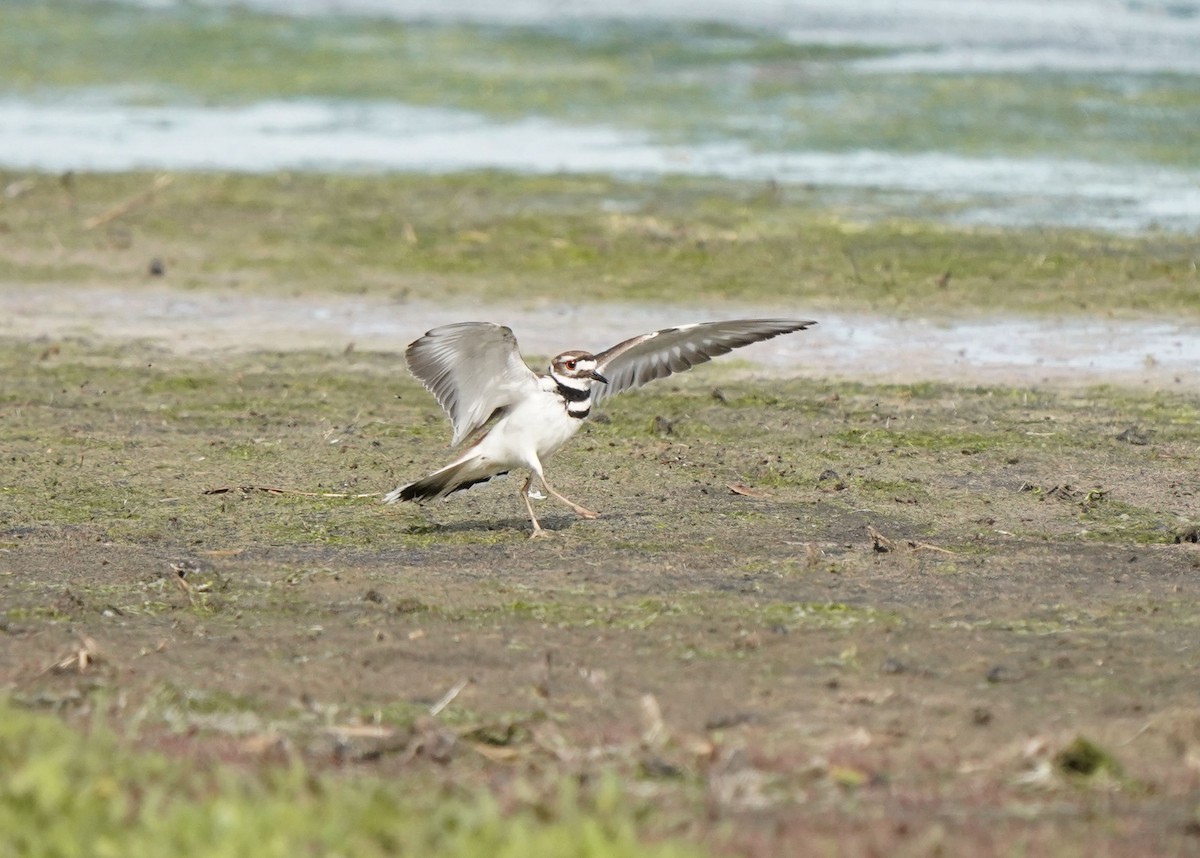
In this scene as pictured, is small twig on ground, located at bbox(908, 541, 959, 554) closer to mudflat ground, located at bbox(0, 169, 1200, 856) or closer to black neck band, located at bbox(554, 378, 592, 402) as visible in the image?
mudflat ground, located at bbox(0, 169, 1200, 856)

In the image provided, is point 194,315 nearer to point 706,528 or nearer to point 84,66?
point 706,528

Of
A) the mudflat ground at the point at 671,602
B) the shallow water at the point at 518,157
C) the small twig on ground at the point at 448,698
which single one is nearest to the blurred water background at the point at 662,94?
the shallow water at the point at 518,157

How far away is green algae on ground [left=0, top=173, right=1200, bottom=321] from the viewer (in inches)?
584

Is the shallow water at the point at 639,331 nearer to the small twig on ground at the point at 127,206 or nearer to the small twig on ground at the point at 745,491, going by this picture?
the small twig on ground at the point at 127,206

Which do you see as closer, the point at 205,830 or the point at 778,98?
the point at 205,830

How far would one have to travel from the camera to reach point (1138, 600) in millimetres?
7727

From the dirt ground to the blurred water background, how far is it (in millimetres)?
7135

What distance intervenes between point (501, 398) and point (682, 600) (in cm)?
183

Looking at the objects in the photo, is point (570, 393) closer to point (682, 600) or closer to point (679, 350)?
point (679, 350)

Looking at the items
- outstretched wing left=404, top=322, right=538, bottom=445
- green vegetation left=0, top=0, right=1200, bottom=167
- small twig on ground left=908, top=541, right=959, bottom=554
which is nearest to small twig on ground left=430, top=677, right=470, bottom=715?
outstretched wing left=404, top=322, right=538, bottom=445

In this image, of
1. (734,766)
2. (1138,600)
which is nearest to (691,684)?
(734,766)

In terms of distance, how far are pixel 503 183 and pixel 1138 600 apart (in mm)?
11776

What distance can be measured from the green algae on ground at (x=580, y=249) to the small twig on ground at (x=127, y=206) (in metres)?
0.08

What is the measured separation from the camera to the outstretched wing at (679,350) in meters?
9.63
